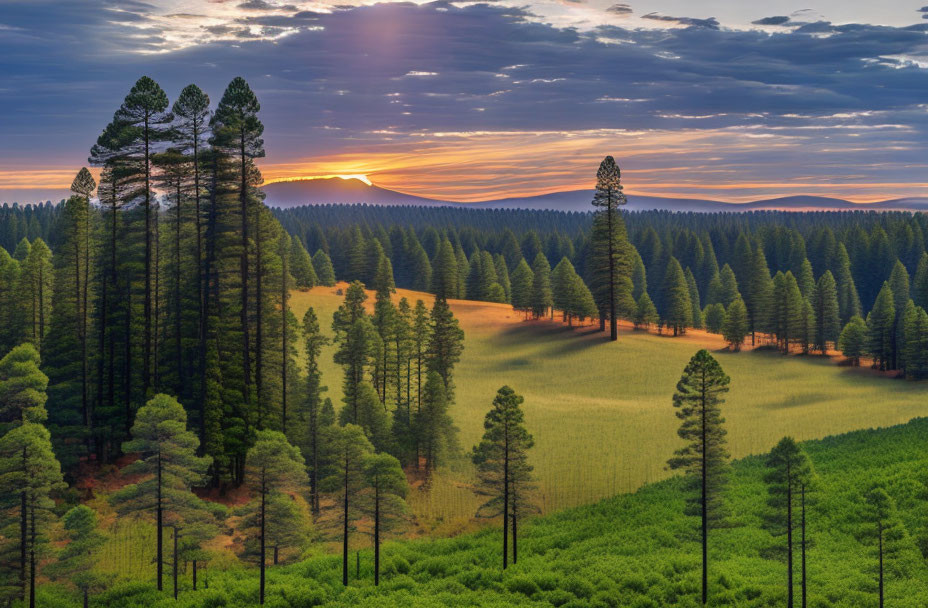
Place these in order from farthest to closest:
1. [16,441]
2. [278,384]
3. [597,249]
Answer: [597,249] → [278,384] → [16,441]

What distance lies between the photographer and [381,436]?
5006cm

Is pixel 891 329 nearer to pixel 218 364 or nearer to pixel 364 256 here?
pixel 218 364

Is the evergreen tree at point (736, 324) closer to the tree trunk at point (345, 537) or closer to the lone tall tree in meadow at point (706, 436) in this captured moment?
the lone tall tree in meadow at point (706, 436)

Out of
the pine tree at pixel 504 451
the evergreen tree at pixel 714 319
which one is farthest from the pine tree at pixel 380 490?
the evergreen tree at pixel 714 319

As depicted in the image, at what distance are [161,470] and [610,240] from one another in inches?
2324

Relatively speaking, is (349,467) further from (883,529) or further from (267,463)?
(883,529)

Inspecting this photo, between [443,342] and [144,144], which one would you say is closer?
[144,144]

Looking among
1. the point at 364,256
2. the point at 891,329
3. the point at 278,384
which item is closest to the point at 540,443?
the point at 278,384

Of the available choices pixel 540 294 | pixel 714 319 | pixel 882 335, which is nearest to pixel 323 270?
pixel 540 294

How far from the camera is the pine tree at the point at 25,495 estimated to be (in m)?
30.9

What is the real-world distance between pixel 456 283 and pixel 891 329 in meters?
68.2

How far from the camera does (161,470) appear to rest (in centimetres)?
3478

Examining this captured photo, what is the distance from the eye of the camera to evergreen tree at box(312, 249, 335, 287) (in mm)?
A: 132125

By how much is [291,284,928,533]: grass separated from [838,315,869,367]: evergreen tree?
90.8 inches
